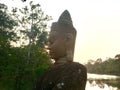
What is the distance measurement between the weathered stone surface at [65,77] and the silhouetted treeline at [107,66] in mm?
117201

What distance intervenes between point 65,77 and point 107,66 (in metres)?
150

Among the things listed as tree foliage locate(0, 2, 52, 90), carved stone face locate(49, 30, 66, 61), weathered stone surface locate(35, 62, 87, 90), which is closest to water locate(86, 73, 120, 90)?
tree foliage locate(0, 2, 52, 90)

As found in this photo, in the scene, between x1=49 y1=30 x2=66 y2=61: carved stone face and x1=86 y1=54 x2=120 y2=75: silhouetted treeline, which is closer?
x1=49 y1=30 x2=66 y2=61: carved stone face

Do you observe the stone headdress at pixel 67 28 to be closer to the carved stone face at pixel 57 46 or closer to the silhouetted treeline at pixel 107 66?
the carved stone face at pixel 57 46

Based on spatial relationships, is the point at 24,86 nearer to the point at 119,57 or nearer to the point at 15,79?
the point at 15,79

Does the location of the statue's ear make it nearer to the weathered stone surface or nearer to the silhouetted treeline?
the weathered stone surface

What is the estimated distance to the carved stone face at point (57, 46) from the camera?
3105 millimetres

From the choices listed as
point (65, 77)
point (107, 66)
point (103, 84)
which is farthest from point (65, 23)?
point (107, 66)

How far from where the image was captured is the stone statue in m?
2.83

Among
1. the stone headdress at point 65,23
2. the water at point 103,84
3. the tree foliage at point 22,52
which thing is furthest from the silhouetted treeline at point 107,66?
the stone headdress at point 65,23

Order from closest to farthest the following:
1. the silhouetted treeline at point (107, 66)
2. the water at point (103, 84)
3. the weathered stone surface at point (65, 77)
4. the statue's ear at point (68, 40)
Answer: the weathered stone surface at point (65, 77) → the statue's ear at point (68, 40) → the water at point (103, 84) → the silhouetted treeline at point (107, 66)

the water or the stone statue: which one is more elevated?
the stone statue

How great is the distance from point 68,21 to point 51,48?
271 millimetres

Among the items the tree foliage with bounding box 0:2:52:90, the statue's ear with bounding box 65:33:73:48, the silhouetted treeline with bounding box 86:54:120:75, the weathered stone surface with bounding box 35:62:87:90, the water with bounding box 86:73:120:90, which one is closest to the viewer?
the weathered stone surface with bounding box 35:62:87:90
